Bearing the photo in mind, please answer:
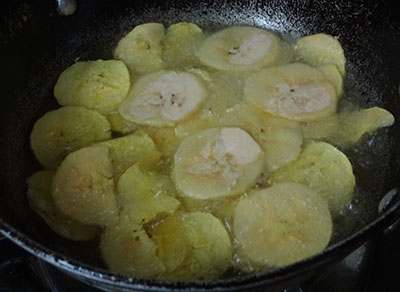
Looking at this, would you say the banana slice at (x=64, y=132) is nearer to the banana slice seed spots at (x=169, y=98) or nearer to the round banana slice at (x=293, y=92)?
the banana slice seed spots at (x=169, y=98)

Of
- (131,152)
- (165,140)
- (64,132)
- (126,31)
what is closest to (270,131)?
(165,140)

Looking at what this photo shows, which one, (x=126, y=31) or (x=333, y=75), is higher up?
(x=126, y=31)

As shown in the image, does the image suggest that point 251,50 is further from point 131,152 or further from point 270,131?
point 131,152

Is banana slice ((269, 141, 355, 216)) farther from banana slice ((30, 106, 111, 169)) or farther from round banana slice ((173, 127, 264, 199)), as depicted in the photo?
banana slice ((30, 106, 111, 169))

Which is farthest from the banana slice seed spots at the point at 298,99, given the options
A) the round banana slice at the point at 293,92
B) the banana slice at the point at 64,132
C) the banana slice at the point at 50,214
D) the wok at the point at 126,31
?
the banana slice at the point at 50,214

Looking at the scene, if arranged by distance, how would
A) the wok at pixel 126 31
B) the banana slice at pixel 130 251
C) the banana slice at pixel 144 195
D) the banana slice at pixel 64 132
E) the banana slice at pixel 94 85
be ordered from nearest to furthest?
1. the banana slice at pixel 130 251
2. the banana slice at pixel 144 195
3. the wok at pixel 126 31
4. the banana slice at pixel 64 132
5. the banana slice at pixel 94 85

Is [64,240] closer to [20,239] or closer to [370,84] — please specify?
[20,239]

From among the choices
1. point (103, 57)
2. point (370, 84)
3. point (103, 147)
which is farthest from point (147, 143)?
point (370, 84)
